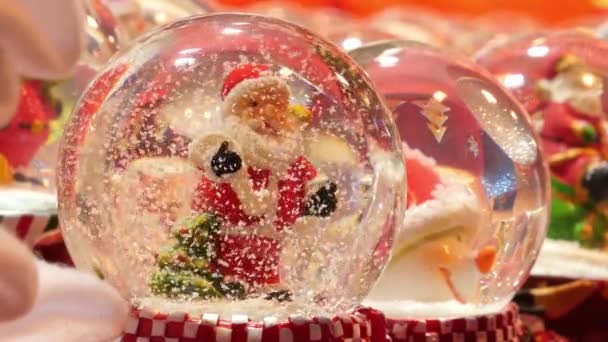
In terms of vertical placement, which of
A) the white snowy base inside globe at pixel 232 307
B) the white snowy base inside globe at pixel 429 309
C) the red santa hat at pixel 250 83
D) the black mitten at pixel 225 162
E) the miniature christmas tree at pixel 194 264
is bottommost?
the white snowy base inside globe at pixel 429 309

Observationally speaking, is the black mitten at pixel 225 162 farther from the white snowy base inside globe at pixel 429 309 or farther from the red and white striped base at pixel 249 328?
the white snowy base inside globe at pixel 429 309

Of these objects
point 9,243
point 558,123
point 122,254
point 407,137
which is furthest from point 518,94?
point 9,243

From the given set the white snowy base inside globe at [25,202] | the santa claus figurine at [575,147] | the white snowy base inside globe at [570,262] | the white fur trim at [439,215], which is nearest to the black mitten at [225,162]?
the white fur trim at [439,215]

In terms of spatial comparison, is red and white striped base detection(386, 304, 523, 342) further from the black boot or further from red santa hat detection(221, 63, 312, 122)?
the black boot

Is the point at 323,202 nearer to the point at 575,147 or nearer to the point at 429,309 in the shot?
the point at 429,309

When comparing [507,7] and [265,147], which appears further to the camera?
[507,7]

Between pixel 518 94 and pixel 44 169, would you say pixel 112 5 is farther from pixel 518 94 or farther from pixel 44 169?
pixel 518 94

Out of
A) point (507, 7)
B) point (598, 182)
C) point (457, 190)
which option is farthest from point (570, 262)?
point (507, 7)
